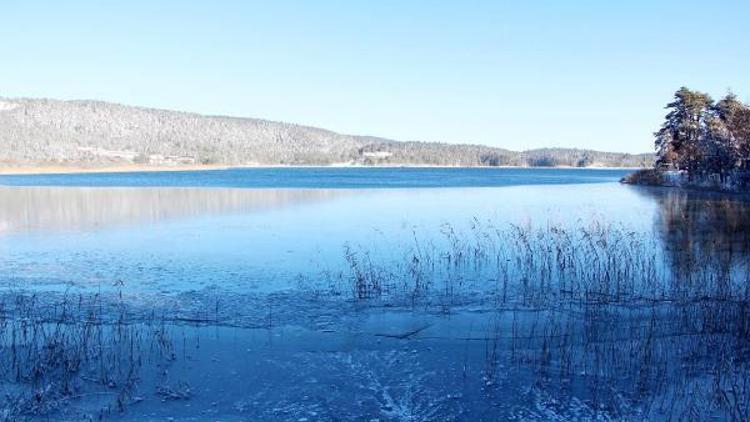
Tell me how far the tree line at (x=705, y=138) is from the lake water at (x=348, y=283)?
18131 mm

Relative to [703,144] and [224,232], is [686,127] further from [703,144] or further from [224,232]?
[224,232]

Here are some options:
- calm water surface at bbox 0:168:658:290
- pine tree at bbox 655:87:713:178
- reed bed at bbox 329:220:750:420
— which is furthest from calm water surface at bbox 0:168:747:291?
pine tree at bbox 655:87:713:178

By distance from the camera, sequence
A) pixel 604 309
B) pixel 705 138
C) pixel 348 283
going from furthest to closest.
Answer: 1. pixel 705 138
2. pixel 348 283
3. pixel 604 309

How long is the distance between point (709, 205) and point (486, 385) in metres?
33.0

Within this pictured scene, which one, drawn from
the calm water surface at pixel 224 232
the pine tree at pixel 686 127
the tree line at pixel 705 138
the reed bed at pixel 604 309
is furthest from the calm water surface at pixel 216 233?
the pine tree at pixel 686 127

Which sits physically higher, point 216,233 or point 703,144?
point 703,144

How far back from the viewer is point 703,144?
165 feet

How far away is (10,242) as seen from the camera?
21.0 m

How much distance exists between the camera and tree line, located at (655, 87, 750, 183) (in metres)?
45.5

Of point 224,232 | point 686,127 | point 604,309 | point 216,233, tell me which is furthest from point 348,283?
point 686,127

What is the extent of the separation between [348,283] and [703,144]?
46543 millimetres

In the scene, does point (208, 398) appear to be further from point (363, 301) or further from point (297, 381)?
point (363, 301)

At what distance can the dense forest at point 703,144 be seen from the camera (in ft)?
150

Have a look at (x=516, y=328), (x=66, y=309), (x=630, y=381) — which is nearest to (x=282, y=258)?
(x=66, y=309)
